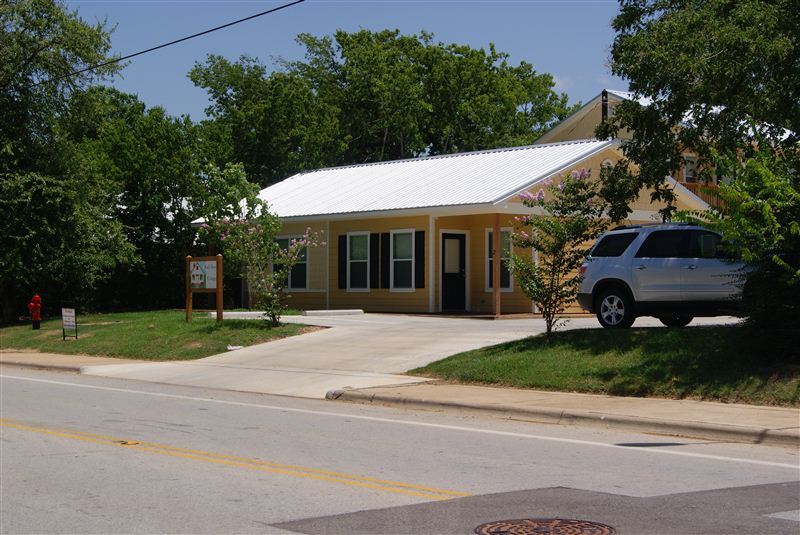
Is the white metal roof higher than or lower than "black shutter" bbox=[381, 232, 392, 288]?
higher

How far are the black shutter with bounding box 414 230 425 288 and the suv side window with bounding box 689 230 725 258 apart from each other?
1301cm

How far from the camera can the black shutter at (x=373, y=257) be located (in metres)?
32.1

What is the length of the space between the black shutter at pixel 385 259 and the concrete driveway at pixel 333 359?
242 inches

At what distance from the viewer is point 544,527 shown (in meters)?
7.08

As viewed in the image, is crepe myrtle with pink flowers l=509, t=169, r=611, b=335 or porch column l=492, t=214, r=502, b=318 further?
porch column l=492, t=214, r=502, b=318

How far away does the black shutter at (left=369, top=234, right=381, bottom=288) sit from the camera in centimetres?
3212

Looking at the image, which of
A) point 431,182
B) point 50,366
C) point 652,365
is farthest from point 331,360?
point 431,182

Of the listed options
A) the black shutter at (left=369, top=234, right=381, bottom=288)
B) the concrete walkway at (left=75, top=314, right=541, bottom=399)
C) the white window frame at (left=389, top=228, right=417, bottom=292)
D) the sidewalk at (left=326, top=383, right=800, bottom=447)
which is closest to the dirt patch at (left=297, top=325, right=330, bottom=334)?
the concrete walkway at (left=75, top=314, right=541, bottom=399)

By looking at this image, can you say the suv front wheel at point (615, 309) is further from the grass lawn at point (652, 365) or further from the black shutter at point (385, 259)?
the black shutter at point (385, 259)

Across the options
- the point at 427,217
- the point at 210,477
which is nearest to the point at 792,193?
the point at 210,477

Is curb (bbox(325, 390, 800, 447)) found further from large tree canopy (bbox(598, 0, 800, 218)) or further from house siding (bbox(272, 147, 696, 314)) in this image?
house siding (bbox(272, 147, 696, 314))

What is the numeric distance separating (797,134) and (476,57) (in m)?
44.6

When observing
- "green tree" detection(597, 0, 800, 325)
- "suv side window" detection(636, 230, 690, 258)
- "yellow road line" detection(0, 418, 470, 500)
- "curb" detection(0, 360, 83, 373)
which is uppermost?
"green tree" detection(597, 0, 800, 325)

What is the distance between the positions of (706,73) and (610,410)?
7.17 meters
